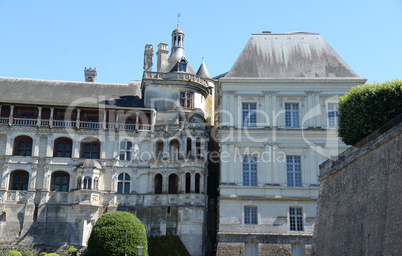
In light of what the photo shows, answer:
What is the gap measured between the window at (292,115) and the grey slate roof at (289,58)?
9.10 ft

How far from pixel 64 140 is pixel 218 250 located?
58.2 feet

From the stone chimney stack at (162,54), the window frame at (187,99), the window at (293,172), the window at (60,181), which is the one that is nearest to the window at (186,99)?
the window frame at (187,99)

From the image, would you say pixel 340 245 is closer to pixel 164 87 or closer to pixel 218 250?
pixel 218 250

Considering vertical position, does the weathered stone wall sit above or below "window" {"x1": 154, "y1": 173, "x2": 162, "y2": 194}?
below

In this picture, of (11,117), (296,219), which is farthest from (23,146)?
(296,219)

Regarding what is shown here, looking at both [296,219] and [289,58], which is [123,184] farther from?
[289,58]

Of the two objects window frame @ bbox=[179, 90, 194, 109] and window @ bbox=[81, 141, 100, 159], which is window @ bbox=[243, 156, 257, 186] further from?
window @ bbox=[81, 141, 100, 159]

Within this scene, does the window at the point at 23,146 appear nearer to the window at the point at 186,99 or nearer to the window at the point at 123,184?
the window at the point at 123,184

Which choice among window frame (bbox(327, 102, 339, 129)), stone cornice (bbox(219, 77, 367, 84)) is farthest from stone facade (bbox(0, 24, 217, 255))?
window frame (bbox(327, 102, 339, 129))

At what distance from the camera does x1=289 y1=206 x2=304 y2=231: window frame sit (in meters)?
40.6

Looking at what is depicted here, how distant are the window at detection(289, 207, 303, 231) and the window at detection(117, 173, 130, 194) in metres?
A: 14.7

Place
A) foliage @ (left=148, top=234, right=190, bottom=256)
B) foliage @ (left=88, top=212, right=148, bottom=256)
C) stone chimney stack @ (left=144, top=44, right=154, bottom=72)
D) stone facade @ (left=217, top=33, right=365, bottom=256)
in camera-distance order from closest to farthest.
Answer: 1. foliage @ (left=88, top=212, right=148, bottom=256)
2. stone facade @ (left=217, top=33, right=365, bottom=256)
3. foliage @ (left=148, top=234, right=190, bottom=256)
4. stone chimney stack @ (left=144, top=44, right=154, bottom=72)

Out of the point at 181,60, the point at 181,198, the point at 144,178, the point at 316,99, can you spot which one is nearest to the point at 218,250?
the point at 181,198

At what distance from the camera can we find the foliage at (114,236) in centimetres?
3625
